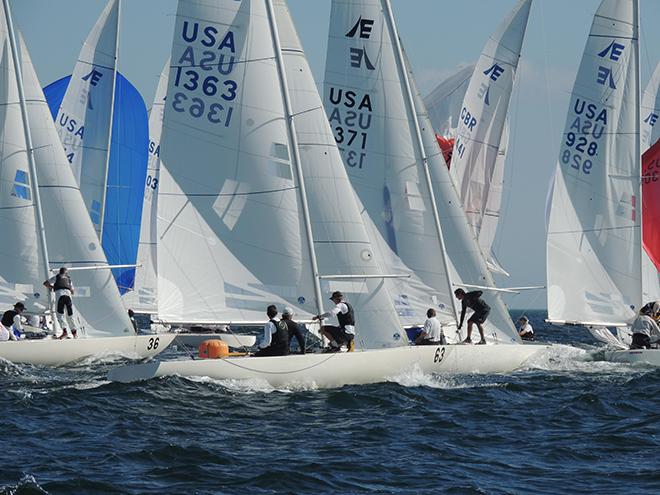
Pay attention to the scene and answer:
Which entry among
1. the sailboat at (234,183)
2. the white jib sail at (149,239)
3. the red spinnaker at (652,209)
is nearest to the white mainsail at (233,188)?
the sailboat at (234,183)

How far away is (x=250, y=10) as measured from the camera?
822 inches

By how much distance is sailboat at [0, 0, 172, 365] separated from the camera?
2588cm

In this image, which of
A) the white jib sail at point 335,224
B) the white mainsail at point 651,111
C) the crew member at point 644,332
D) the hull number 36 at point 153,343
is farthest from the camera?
the white mainsail at point 651,111

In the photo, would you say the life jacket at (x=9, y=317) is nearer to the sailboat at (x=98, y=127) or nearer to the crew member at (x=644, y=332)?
the sailboat at (x=98, y=127)

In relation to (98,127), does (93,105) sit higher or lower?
higher

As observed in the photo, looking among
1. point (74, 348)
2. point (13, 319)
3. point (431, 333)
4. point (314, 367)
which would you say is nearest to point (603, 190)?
point (431, 333)

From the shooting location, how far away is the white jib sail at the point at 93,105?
33.2 metres

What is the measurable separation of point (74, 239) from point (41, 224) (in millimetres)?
886

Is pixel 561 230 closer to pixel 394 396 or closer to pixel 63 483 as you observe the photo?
pixel 394 396

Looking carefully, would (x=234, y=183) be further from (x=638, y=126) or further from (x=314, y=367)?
(x=638, y=126)

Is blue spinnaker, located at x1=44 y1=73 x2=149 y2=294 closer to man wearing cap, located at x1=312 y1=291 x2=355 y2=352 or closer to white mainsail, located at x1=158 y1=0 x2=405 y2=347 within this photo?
white mainsail, located at x1=158 y1=0 x2=405 y2=347

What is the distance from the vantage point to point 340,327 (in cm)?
2094

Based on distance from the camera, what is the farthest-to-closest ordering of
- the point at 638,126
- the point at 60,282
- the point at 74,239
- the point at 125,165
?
1. the point at 125,165
2. the point at 638,126
3. the point at 74,239
4. the point at 60,282

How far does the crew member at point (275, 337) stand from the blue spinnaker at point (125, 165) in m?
14.7
